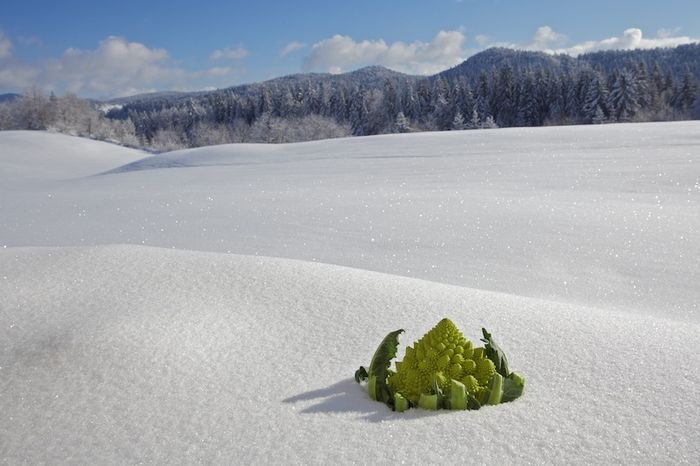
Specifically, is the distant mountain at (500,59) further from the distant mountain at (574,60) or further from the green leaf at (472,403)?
the green leaf at (472,403)

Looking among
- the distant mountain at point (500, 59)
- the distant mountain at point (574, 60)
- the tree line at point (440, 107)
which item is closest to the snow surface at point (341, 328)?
the tree line at point (440, 107)

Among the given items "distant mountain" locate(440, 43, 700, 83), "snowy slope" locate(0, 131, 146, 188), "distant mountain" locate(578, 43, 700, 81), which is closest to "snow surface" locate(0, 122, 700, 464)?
"snowy slope" locate(0, 131, 146, 188)

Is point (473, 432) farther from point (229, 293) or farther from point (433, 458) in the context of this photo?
point (229, 293)

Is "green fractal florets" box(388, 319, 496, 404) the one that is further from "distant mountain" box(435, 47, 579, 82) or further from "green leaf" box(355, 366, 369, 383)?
"distant mountain" box(435, 47, 579, 82)

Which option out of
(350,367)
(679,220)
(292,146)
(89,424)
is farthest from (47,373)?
(292,146)

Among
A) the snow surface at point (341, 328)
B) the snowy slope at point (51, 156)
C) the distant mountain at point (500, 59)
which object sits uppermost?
the distant mountain at point (500, 59)

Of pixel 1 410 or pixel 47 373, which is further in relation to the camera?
pixel 47 373
